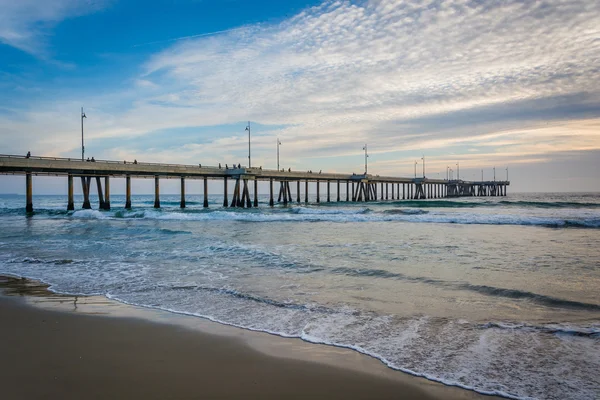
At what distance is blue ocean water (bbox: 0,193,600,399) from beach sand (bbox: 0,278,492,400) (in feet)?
1.17

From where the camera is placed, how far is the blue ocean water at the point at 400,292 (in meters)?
4.00

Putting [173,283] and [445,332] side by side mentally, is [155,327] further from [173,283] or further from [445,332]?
[445,332]

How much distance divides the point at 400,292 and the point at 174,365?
4.24 m

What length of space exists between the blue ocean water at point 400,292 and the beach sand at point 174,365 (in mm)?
356

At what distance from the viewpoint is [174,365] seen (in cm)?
398

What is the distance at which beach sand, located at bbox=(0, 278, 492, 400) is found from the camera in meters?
3.38

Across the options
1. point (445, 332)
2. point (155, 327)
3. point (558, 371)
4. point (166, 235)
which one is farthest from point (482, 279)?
point (166, 235)

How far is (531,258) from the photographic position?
10.5 metres

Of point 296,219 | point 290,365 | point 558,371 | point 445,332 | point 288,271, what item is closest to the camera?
point 558,371

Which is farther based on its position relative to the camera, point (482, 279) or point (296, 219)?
point (296, 219)

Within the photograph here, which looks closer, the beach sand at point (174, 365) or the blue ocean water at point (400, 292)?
the beach sand at point (174, 365)

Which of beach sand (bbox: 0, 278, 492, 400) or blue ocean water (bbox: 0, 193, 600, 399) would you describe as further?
blue ocean water (bbox: 0, 193, 600, 399)

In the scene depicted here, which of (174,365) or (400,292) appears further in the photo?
(400,292)

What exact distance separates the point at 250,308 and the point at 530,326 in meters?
3.86
